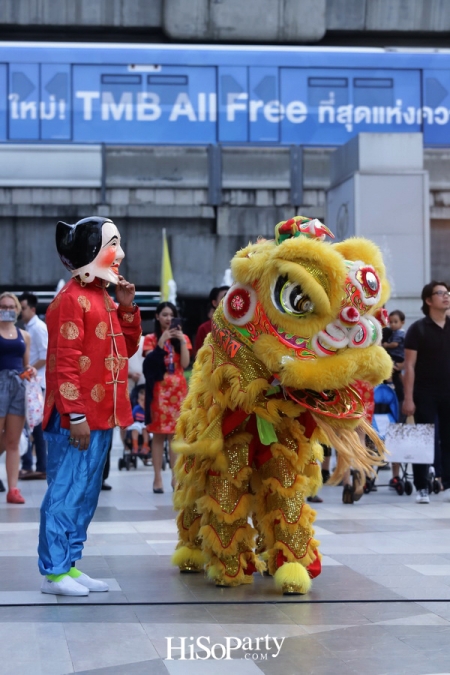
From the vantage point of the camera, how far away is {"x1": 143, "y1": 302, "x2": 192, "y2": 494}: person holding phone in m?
10.0

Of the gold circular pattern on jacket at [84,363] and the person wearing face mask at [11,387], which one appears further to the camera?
the person wearing face mask at [11,387]

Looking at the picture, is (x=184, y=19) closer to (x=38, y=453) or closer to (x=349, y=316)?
(x=38, y=453)

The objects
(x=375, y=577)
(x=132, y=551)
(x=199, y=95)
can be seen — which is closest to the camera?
(x=375, y=577)

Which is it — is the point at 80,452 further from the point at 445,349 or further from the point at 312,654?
the point at 445,349

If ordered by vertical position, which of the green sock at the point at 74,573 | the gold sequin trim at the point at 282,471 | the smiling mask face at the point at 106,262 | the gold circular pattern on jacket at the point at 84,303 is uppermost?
the smiling mask face at the point at 106,262

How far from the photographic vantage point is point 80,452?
531 centimetres

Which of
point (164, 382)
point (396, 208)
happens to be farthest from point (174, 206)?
point (164, 382)

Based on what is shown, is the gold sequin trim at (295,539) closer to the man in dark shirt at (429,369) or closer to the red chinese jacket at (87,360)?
the red chinese jacket at (87,360)

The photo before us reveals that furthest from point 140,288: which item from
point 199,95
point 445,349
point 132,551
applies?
point 132,551

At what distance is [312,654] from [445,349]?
5.62 meters

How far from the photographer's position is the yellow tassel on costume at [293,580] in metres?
5.36

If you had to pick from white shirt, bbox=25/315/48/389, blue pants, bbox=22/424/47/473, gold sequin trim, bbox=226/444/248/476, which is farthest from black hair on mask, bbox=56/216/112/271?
white shirt, bbox=25/315/48/389

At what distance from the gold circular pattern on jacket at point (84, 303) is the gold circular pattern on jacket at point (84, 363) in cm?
23

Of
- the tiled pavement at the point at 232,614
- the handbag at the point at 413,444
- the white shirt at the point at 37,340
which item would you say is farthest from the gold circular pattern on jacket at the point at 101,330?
the white shirt at the point at 37,340
